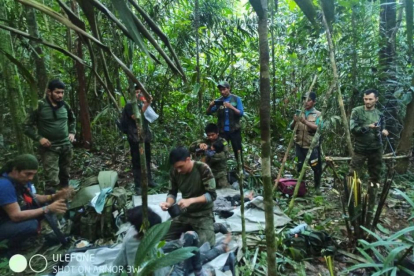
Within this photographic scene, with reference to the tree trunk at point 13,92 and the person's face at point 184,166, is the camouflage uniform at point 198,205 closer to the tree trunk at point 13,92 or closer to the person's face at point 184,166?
the person's face at point 184,166

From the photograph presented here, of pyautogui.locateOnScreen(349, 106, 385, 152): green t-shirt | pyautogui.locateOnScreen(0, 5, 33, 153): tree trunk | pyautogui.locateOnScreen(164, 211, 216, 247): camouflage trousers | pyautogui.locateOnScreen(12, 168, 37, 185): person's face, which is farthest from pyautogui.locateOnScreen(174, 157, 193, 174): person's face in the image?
pyautogui.locateOnScreen(349, 106, 385, 152): green t-shirt

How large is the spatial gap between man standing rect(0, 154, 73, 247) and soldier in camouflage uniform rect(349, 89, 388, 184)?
3698mm

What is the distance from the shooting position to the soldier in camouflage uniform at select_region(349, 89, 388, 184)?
13.5ft

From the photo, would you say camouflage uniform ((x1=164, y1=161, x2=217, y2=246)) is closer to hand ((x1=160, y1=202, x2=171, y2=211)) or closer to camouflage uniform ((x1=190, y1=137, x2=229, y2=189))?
hand ((x1=160, y1=202, x2=171, y2=211))

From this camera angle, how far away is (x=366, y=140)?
423cm

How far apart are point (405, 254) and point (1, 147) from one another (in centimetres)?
633

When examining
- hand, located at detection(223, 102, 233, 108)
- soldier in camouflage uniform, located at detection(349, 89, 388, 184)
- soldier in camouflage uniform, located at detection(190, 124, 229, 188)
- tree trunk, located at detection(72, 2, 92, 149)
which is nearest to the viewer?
soldier in camouflage uniform, located at detection(349, 89, 388, 184)

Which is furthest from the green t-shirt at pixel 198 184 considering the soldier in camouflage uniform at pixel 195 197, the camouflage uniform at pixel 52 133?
the camouflage uniform at pixel 52 133

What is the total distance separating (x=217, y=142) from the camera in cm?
477

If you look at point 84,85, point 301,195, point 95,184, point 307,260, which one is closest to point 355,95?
point 301,195

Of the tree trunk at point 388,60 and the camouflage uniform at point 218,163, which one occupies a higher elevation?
the tree trunk at point 388,60

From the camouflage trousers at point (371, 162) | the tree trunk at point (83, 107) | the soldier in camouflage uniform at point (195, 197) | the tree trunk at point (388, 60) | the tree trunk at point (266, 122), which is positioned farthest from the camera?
the tree trunk at point (83, 107)

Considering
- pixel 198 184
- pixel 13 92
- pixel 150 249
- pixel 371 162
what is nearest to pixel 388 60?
pixel 371 162

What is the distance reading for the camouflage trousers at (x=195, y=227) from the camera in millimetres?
2943
